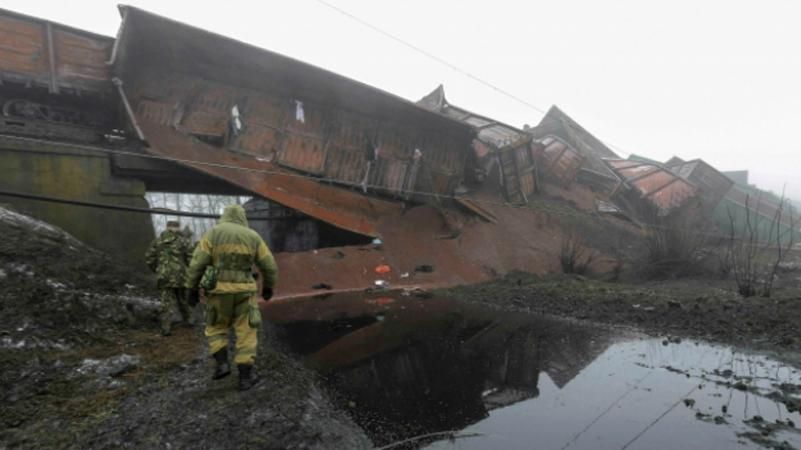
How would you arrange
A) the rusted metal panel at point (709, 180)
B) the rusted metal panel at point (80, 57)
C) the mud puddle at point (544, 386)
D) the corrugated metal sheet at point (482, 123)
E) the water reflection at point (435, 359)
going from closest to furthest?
the mud puddle at point (544, 386), the water reflection at point (435, 359), the rusted metal panel at point (80, 57), the corrugated metal sheet at point (482, 123), the rusted metal panel at point (709, 180)

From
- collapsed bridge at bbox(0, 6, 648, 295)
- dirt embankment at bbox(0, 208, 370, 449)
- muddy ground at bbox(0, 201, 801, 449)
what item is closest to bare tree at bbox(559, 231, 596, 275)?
collapsed bridge at bbox(0, 6, 648, 295)

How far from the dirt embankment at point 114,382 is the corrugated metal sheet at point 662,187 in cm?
1370

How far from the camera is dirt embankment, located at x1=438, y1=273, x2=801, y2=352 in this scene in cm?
518

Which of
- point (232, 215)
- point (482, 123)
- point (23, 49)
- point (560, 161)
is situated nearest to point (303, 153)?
point (23, 49)

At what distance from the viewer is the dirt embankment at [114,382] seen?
9.20 feet

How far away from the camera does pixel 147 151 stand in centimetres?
805

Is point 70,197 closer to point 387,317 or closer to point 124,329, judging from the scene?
point 124,329

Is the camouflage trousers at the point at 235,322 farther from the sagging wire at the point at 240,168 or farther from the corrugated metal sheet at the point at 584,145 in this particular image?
the corrugated metal sheet at the point at 584,145

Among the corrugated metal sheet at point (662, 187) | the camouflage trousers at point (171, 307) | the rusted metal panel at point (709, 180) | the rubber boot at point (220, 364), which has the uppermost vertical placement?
the rusted metal panel at point (709, 180)

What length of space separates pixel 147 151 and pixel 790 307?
10201mm

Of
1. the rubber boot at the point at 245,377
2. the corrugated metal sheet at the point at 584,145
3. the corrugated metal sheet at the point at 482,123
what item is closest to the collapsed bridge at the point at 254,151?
the corrugated metal sheet at the point at 482,123

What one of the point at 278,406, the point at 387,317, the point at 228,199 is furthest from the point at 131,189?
the point at 278,406

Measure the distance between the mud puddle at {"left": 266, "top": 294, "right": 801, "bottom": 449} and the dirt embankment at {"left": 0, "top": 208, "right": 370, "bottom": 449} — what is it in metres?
0.47

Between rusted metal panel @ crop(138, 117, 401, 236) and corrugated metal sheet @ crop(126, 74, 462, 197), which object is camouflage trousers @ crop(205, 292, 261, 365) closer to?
rusted metal panel @ crop(138, 117, 401, 236)
